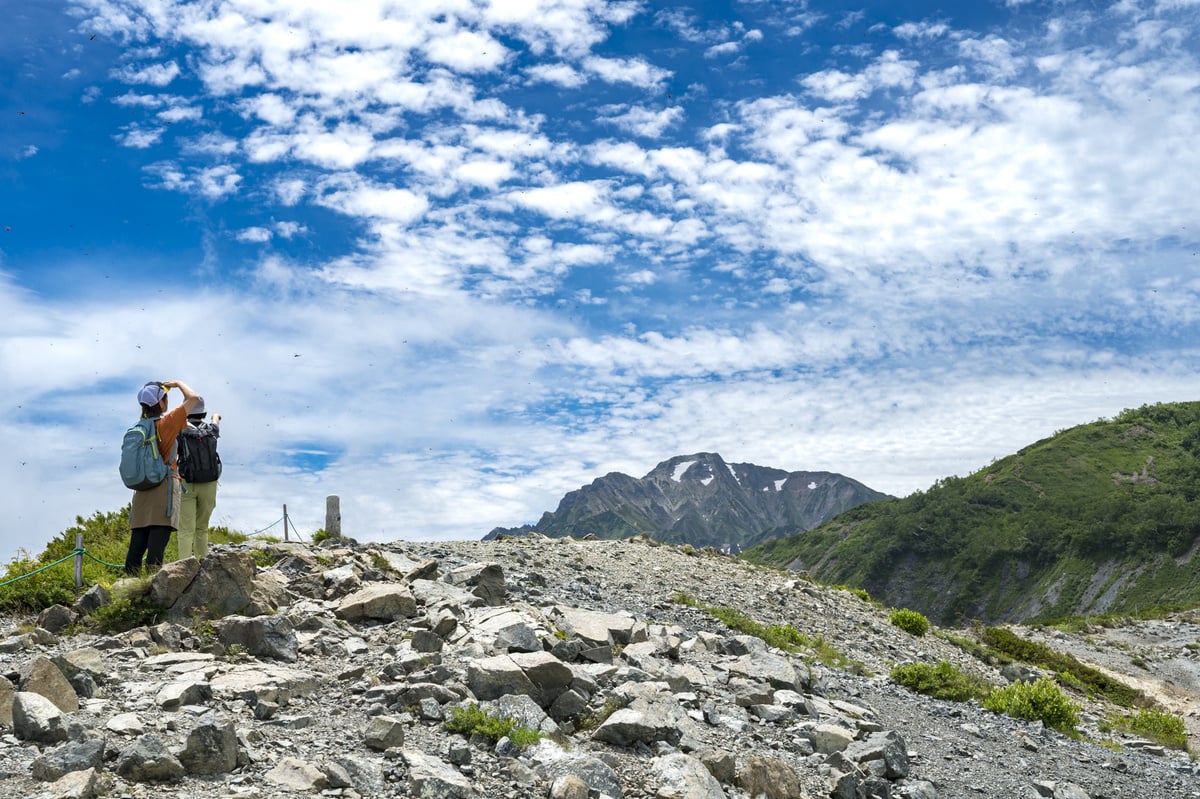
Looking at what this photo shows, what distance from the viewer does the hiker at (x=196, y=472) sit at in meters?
14.9

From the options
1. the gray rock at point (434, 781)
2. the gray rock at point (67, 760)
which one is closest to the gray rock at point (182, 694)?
the gray rock at point (67, 760)

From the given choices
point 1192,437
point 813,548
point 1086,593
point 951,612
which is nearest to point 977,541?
point 951,612

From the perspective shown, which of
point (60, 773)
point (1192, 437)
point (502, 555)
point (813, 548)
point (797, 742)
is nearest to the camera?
point (60, 773)

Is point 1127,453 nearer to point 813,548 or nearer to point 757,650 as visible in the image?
point 813,548

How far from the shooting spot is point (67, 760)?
7594 millimetres

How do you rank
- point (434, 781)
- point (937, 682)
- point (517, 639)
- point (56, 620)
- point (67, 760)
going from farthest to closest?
point (937, 682)
point (56, 620)
point (517, 639)
point (434, 781)
point (67, 760)

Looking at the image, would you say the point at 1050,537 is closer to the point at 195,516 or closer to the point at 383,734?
the point at 195,516

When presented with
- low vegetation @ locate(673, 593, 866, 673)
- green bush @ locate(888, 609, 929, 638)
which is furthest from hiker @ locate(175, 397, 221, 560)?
green bush @ locate(888, 609, 929, 638)

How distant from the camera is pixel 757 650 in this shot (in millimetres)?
16531

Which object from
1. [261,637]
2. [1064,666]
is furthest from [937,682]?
[1064,666]

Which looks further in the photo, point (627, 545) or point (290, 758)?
point (627, 545)

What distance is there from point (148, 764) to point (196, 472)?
8123 mm

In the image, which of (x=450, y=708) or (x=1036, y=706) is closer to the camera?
(x=450, y=708)

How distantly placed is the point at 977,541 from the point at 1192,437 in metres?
66.2
